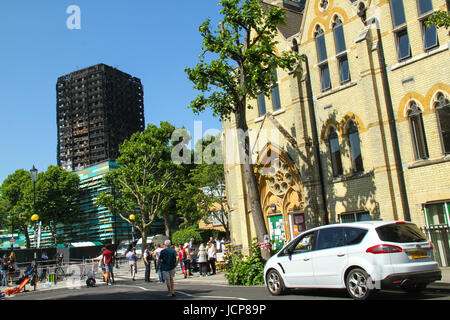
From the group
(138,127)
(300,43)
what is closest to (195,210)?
(300,43)

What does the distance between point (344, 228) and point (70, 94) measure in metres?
105

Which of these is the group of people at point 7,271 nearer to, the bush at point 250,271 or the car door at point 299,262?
the bush at point 250,271

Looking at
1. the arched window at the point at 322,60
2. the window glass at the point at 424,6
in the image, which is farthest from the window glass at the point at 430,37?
the arched window at the point at 322,60

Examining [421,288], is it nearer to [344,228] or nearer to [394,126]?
[344,228]

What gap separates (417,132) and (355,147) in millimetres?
2852

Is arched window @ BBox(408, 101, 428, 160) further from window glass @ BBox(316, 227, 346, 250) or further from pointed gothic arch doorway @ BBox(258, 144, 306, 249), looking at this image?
window glass @ BBox(316, 227, 346, 250)

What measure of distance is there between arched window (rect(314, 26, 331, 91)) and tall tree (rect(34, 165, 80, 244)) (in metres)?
50.1

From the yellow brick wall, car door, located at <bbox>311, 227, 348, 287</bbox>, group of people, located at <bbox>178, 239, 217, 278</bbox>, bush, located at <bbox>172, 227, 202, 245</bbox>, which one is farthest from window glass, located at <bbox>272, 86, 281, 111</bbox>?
bush, located at <bbox>172, 227, 202, 245</bbox>

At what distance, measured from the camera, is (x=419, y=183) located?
15.8m

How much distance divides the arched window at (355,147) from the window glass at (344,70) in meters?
2.16

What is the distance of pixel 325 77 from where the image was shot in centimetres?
2000

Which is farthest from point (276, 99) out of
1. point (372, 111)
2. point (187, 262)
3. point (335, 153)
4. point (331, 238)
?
point (331, 238)

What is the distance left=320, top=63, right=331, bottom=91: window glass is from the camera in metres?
19.8

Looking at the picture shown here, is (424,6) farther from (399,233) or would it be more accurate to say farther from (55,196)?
(55,196)
